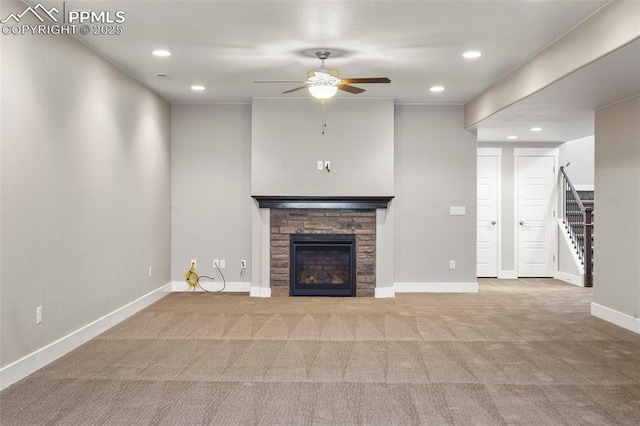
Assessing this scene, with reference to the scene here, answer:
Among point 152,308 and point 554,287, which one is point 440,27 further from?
point 554,287

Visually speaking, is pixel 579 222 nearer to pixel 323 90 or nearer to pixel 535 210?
pixel 535 210

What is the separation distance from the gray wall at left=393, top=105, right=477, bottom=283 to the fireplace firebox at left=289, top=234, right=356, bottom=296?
0.78 m

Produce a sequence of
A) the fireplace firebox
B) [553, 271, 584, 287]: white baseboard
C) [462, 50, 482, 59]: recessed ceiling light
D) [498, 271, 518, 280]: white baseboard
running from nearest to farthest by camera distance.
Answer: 1. [462, 50, 482, 59]: recessed ceiling light
2. the fireplace firebox
3. [553, 271, 584, 287]: white baseboard
4. [498, 271, 518, 280]: white baseboard

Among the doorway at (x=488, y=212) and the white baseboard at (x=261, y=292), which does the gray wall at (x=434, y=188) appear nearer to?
the doorway at (x=488, y=212)

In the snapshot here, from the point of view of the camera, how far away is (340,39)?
4.95m

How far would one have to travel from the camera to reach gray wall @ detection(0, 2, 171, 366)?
388cm

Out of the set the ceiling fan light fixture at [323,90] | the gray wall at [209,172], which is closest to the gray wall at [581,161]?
the gray wall at [209,172]

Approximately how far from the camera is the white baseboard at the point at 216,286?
7.96 metres

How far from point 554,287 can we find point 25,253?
7428 millimetres

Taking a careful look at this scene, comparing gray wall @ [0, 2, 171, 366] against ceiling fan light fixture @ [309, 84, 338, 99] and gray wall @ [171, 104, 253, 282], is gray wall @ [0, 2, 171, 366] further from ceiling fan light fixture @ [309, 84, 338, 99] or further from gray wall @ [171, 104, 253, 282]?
ceiling fan light fixture @ [309, 84, 338, 99]

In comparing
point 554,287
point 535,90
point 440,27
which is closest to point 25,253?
point 440,27

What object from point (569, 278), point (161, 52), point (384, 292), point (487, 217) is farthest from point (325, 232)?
point (569, 278)

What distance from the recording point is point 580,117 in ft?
23.0

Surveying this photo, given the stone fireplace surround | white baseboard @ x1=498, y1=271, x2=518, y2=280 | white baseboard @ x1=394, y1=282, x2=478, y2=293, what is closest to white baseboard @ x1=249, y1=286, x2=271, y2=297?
the stone fireplace surround
